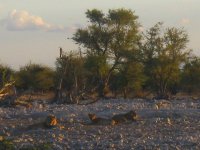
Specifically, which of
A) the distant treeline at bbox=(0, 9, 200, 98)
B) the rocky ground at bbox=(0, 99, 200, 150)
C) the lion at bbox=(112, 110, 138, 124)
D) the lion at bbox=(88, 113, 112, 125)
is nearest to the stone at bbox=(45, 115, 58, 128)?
the rocky ground at bbox=(0, 99, 200, 150)

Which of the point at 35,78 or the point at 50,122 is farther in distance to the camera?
the point at 35,78

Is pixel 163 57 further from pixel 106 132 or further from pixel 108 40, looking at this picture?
pixel 106 132

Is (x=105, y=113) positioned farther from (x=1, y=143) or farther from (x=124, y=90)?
(x=124, y=90)

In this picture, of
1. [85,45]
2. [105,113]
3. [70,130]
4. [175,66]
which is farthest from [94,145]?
[85,45]

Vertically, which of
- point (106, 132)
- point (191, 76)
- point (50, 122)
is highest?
point (191, 76)

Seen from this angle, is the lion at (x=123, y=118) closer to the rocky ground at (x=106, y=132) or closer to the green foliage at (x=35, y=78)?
the rocky ground at (x=106, y=132)

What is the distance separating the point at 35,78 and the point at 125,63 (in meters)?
8.14

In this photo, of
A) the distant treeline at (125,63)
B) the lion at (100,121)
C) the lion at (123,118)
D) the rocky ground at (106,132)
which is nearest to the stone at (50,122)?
the rocky ground at (106,132)

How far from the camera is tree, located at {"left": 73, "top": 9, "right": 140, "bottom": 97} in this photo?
4581 cm

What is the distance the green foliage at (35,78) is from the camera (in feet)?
162

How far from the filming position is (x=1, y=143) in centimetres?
877

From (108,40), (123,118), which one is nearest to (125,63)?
(108,40)

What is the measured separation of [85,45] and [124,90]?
466 cm

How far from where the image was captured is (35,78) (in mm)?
50344
